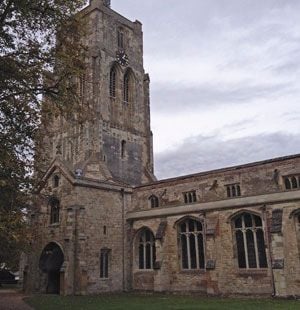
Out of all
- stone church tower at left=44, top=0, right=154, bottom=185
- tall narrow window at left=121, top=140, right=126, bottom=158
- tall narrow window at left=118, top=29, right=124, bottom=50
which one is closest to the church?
stone church tower at left=44, top=0, right=154, bottom=185

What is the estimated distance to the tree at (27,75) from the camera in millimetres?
14133

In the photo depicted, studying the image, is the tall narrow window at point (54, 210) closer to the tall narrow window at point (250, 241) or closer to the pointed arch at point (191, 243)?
the pointed arch at point (191, 243)

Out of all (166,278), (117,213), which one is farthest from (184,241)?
(117,213)

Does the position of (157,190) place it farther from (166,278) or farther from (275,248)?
(275,248)

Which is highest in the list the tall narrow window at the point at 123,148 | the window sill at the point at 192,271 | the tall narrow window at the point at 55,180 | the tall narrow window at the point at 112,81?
the tall narrow window at the point at 112,81

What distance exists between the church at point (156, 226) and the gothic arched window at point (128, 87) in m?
4.43

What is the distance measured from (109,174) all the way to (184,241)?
11.1m

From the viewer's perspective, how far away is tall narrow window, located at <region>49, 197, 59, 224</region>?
31.2 metres

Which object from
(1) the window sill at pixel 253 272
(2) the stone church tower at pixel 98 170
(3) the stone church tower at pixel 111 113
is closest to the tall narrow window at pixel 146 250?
(2) the stone church tower at pixel 98 170

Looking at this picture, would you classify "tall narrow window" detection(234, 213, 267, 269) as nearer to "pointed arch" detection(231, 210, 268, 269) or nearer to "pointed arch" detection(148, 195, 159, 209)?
"pointed arch" detection(231, 210, 268, 269)

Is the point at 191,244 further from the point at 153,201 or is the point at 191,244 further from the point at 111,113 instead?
the point at 111,113

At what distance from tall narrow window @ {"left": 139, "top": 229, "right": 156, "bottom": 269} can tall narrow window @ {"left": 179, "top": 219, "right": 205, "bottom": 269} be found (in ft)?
10.1

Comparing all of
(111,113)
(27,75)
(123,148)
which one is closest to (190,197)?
(123,148)

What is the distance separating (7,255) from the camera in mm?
16938
